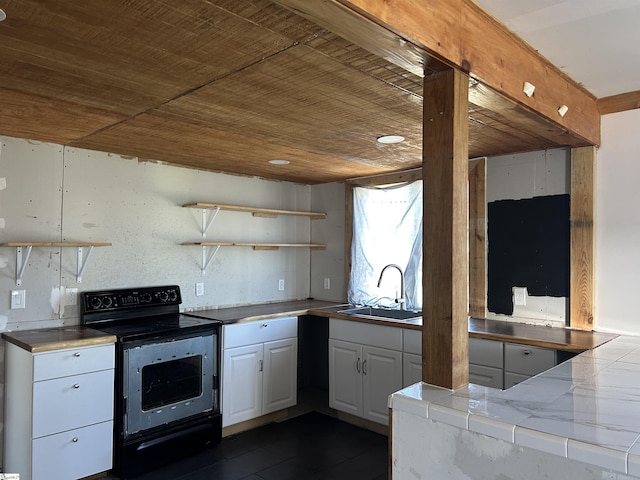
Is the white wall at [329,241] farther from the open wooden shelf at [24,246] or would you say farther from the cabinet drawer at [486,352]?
the open wooden shelf at [24,246]

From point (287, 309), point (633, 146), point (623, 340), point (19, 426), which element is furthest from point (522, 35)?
point (19, 426)

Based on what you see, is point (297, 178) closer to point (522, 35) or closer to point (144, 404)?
point (144, 404)

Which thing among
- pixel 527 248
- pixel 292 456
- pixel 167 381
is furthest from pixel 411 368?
pixel 167 381

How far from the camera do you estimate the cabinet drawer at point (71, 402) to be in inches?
97.6

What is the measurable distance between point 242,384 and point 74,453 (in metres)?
1.17

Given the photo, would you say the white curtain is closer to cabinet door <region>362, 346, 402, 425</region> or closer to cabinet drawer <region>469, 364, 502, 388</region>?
cabinet door <region>362, 346, 402, 425</region>

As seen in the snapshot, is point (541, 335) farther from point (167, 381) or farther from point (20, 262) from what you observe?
point (20, 262)

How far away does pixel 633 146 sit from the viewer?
2746 mm

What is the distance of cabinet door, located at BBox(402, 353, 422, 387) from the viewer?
3.15 metres

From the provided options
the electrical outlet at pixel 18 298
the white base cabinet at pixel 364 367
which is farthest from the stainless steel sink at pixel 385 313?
the electrical outlet at pixel 18 298

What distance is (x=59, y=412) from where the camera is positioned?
2.54m

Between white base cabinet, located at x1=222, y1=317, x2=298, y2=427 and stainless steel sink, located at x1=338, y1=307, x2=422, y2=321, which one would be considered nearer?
white base cabinet, located at x1=222, y1=317, x2=298, y2=427

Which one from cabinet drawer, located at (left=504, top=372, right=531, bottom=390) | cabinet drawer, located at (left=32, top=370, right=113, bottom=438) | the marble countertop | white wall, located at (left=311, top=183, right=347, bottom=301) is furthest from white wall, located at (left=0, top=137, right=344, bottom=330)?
the marble countertop

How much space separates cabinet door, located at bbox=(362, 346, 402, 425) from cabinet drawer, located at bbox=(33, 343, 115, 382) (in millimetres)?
1782
